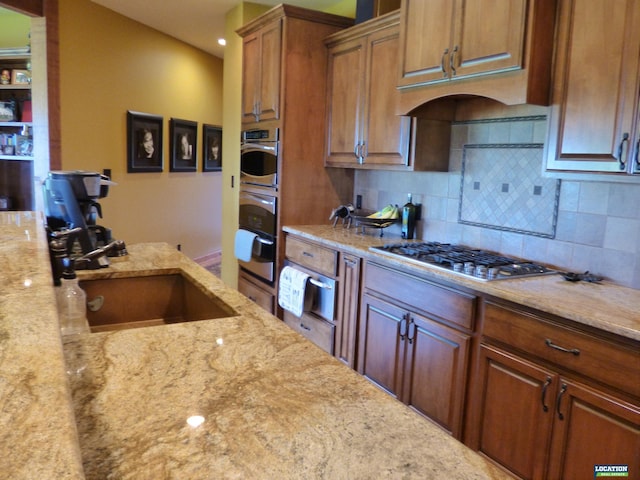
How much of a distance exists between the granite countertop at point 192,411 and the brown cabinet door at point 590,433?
102 cm

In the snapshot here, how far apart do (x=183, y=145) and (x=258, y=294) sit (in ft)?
9.58

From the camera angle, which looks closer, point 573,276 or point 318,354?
point 318,354

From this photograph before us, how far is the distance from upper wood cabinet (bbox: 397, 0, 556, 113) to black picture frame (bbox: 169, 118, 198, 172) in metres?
3.81

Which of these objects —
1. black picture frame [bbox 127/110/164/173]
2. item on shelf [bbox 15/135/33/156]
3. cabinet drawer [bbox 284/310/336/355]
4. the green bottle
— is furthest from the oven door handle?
item on shelf [bbox 15/135/33/156]

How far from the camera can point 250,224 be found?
153 inches

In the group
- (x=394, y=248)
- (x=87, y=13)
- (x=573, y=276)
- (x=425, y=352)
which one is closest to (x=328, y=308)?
(x=394, y=248)

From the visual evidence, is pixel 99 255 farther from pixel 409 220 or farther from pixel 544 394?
pixel 409 220

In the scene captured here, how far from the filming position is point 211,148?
6.64 metres

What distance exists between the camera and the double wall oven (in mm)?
3514

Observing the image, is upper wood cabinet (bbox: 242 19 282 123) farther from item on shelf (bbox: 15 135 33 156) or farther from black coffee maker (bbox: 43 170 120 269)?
item on shelf (bbox: 15 135 33 156)

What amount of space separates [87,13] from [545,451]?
4.82 meters

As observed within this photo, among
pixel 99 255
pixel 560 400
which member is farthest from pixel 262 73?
pixel 560 400

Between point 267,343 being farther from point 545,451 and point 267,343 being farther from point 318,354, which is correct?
point 545,451

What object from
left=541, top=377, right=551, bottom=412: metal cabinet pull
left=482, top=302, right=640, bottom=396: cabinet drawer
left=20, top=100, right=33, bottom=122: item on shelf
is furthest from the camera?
left=20, top=100, right=33, bottom=122: item on shelf
